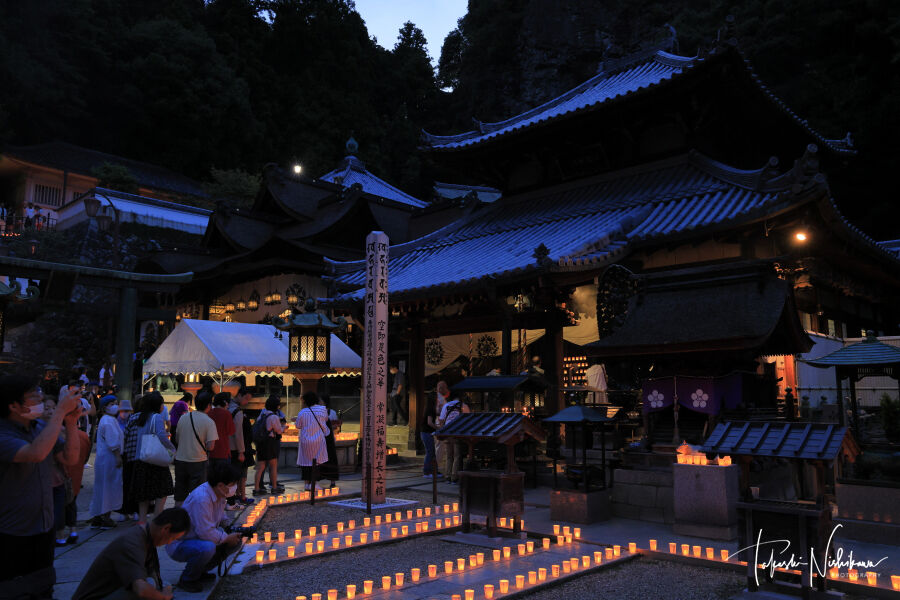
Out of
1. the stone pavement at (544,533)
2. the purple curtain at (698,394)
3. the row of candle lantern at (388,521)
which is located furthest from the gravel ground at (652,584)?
the row of candle lantern at (388,521)

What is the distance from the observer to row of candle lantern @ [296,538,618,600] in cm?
540

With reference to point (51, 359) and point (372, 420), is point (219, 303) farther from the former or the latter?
point (372, 420)

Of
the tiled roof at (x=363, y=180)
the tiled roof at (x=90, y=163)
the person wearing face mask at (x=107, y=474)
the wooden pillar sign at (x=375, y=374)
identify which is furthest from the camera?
the tiled roof at (x=90, y=163)

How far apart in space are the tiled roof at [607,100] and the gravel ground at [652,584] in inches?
424

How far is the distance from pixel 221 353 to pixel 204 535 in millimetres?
11106

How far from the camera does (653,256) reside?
1282cm

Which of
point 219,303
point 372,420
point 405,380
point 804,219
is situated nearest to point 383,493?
point 372,420

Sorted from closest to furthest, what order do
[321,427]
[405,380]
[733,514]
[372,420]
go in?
[733,514] < [372,420] < [321,427] < [405,380]

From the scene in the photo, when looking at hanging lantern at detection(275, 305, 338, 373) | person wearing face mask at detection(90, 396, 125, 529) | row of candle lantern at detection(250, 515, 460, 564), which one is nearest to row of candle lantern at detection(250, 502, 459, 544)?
row of candle lantern at detection(250, 515, 460, 564)

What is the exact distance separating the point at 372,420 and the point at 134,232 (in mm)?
29516

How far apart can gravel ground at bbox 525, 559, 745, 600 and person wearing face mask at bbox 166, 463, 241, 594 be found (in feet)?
9.13

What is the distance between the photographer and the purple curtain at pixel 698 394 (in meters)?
7.98

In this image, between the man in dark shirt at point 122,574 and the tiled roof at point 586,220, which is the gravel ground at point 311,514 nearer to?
the man in dark shirt at point 122,574

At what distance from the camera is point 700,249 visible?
485 inches
